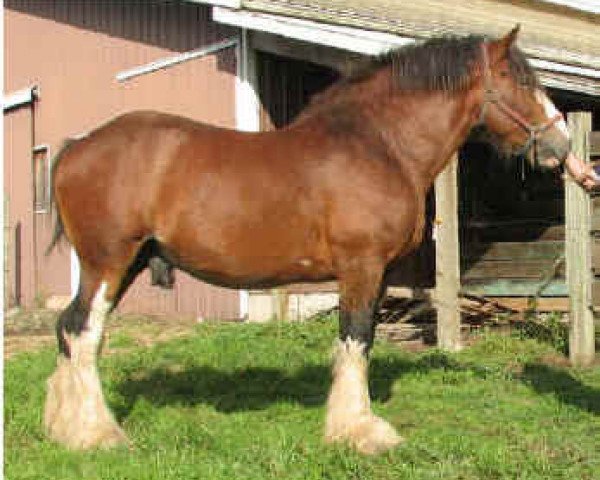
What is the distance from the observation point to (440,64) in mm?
5551

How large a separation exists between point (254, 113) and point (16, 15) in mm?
6832

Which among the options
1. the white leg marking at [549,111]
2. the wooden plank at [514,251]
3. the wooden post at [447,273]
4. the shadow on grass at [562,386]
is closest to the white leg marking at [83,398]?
the white leg marking at [549,111]

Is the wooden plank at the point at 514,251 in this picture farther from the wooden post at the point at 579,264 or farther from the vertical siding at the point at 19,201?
the vertical siding at the point at 19,201

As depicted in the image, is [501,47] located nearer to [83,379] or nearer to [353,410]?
[353,410]

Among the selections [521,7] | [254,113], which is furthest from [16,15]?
[521,7]

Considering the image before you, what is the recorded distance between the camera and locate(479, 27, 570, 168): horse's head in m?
5.38

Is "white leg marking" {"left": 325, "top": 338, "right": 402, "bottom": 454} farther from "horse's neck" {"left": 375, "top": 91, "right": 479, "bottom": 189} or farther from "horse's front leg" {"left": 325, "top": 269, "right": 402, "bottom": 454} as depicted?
"horse's neck" {"left": 375, "top": 91, "right": 479, "bottom": 189}

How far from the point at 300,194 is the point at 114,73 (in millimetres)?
8698

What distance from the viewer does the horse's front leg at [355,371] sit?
5121mm

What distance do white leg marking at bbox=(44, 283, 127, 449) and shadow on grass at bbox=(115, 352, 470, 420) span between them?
0.57m

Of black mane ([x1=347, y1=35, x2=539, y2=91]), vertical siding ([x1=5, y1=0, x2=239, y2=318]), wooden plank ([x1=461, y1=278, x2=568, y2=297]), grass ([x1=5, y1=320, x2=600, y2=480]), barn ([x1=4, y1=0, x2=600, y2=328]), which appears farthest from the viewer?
vertical siding ([x1=5, y1=0, x2=239, y2=318])

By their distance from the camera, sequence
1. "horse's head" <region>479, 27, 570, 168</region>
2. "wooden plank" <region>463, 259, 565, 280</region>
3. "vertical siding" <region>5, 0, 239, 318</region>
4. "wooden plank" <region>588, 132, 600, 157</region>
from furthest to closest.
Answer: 1. "vertical siding" <region>5, 0, 239, 318</region>
2. "wooden plank" <region>463, 259, 565, 280</region>
3. "wooden plank" <region>588, 132, 600, 157</region>
4. "horse's head" <region>479, 27, 570, 168</region>

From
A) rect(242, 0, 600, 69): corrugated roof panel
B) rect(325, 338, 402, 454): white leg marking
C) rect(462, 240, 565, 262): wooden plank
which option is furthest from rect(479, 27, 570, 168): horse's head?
rect(462, 240, 565, 262): wooden plank

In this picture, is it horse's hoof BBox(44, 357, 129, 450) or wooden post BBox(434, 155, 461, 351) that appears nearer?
horse's hoof BBox(44, 357, 129, 450)
